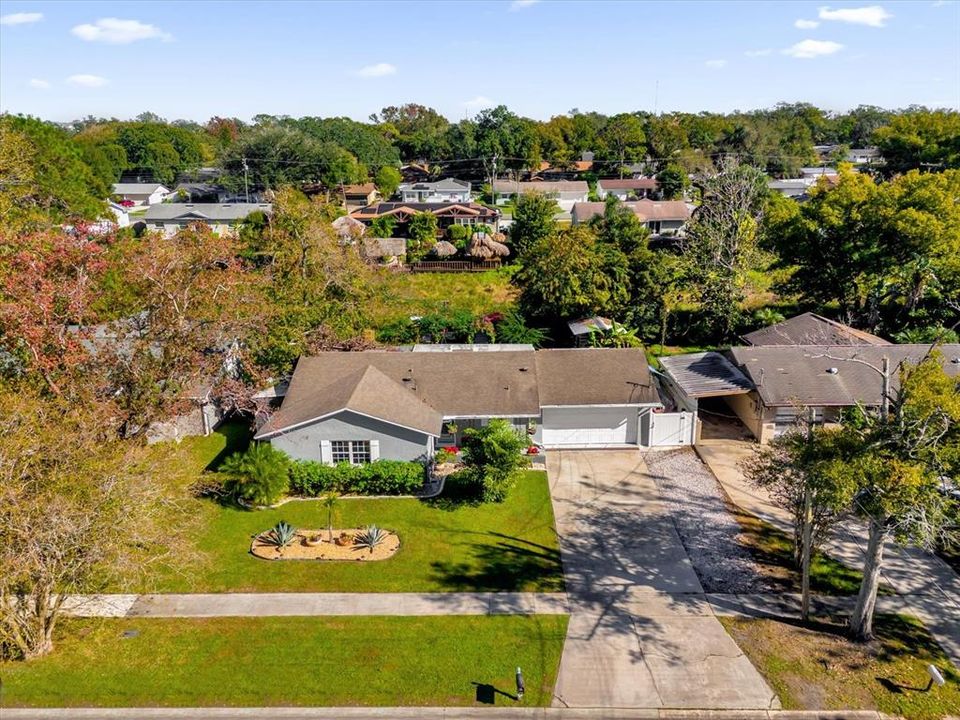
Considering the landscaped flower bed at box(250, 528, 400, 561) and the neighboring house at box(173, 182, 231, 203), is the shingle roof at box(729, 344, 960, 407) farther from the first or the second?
the neighboring house at box(173, 182, 231, 203)

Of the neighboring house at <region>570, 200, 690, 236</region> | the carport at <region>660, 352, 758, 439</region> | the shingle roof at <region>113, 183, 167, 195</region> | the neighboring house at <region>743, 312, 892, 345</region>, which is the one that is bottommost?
the carport at <region>660, 352, 758, 439</region>

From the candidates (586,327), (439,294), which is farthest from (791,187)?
(586,327)

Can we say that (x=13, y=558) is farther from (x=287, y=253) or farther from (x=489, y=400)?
(x=287, y=253)

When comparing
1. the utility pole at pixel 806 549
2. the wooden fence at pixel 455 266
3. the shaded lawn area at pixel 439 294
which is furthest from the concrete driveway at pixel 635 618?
the wooden fence at pixel 455 266

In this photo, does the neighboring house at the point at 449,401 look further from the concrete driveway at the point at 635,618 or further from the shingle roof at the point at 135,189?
the shingle roof at the point at 135,189

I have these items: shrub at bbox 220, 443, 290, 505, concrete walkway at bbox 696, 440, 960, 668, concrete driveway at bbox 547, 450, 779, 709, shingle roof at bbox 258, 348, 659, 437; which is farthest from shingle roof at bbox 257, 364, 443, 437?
concrete walkway at bbox 696, 440, 960, 668

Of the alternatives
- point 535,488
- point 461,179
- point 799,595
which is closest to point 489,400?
point 535,488
